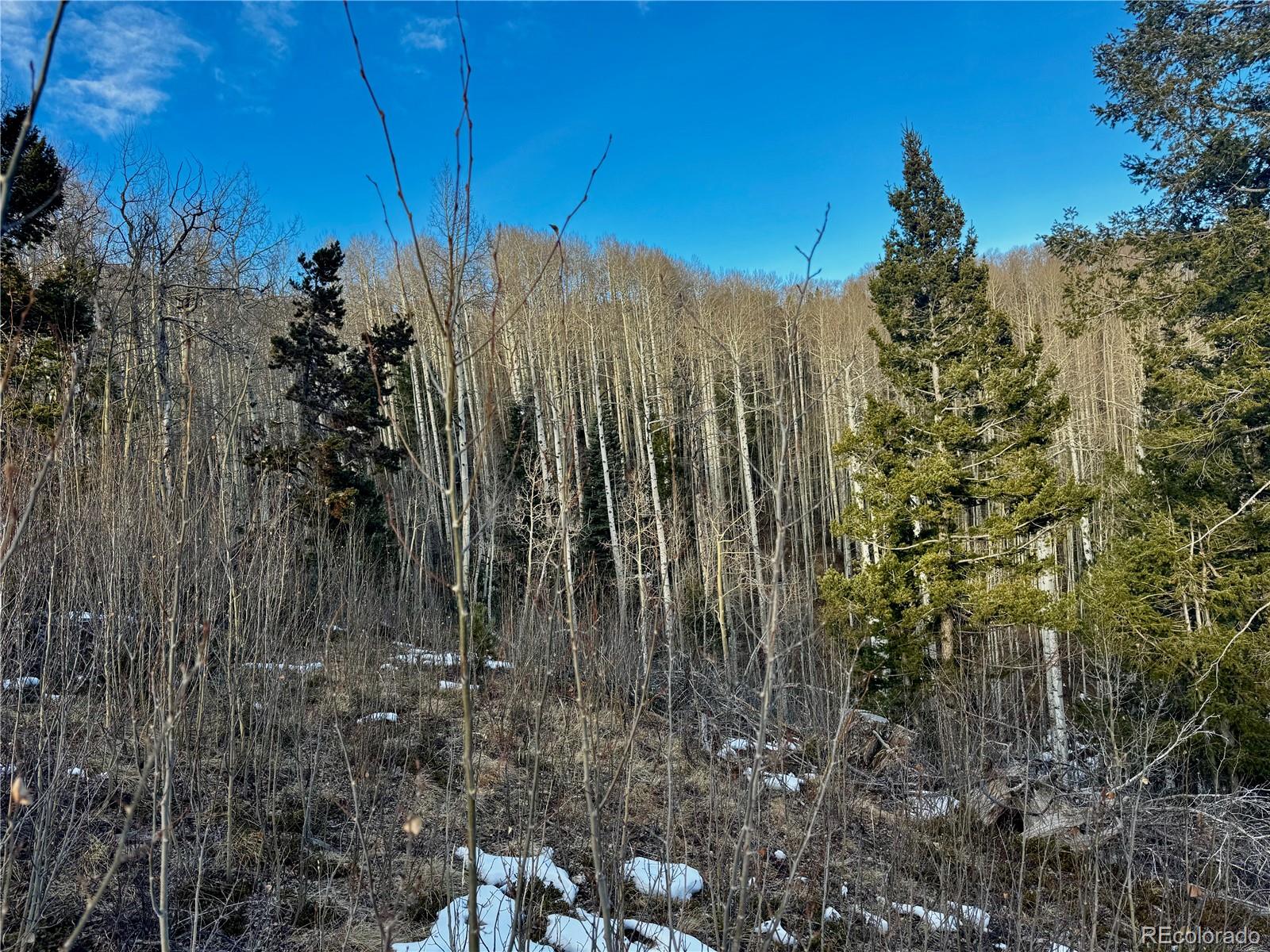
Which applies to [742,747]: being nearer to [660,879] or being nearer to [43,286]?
[660,879]

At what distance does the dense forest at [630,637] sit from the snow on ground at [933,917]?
0.06 meters

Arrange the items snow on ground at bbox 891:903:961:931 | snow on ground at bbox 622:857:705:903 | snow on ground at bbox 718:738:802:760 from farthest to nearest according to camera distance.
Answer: snow on ground at bbox 718:738:802:760, snow on ground at bbox 622:857:705:903, snow on ground at bbox 891:903:961:931

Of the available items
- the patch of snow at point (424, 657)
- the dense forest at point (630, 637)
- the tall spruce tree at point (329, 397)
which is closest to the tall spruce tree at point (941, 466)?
the dense forest at point (630, 637)

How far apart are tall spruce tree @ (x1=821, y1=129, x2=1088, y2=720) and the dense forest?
0.08 metres

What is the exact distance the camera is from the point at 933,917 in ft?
12.0

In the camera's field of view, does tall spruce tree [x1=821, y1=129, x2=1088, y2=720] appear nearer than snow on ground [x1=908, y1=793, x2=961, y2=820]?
No

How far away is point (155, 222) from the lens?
25.8ft

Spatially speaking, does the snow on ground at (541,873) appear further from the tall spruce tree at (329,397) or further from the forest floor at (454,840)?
the tall spruce tree at (329,397)

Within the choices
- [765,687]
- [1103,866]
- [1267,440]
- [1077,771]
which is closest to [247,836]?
[765,687]

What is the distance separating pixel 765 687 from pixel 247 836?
3.84 metres

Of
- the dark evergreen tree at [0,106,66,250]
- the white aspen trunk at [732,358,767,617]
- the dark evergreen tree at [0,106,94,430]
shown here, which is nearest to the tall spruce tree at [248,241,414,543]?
the dark evergreen tree at [0,106,94,430]

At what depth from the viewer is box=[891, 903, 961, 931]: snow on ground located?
261cm

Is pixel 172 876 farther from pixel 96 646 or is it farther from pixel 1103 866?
pixel 1103 866

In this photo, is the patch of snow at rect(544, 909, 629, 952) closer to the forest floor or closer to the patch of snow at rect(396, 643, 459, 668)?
the forest floor
